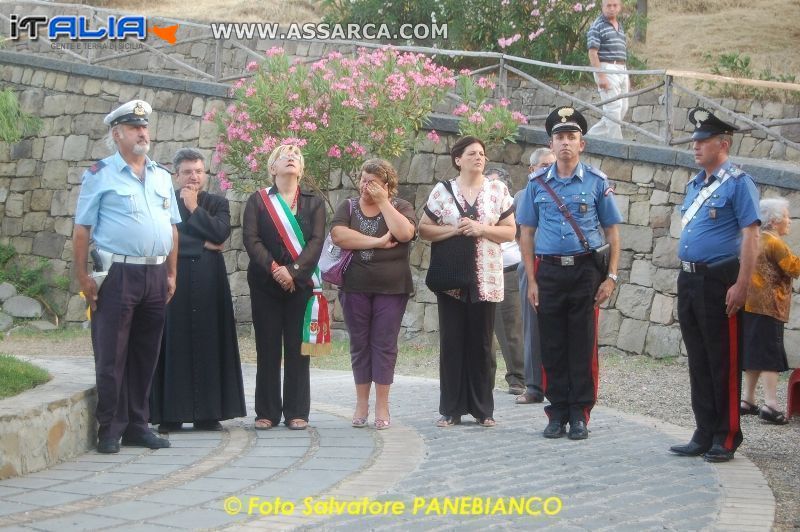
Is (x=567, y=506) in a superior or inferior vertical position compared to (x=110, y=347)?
inferior

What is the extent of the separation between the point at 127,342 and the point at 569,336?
2.54m

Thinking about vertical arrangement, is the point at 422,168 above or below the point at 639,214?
above

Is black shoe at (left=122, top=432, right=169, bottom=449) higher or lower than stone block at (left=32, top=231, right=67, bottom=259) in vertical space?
lower

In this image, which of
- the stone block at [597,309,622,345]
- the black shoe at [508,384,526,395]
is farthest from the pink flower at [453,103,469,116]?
the black shoe at [508,384,526,395]

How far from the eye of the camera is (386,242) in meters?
7.13

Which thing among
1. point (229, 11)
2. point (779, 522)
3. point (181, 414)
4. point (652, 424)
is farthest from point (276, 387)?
point (229, 11)

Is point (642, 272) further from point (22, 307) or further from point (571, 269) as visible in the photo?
point (22, 307)

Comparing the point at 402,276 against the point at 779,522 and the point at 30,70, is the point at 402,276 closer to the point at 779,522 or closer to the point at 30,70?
the point at 779,522

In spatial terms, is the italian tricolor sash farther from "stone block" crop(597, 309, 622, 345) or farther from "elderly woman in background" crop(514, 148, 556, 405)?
"stone block" crop(597, 309, 622, 345)

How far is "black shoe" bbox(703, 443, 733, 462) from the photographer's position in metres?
6.21

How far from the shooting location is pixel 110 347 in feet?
20.8

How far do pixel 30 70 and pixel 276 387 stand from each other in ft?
40.7

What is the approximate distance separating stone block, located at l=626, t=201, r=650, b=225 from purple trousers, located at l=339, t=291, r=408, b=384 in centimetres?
509
